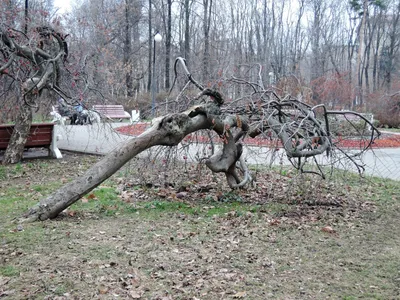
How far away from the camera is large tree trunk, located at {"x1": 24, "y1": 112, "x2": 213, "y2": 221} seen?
486 centimetres

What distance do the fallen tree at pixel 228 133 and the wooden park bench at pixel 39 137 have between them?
504cm

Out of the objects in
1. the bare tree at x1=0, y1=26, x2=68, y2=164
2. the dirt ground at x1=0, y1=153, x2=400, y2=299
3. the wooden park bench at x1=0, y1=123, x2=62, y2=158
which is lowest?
the dirt ground at x1=0, y1=153, x2=400, y2=299

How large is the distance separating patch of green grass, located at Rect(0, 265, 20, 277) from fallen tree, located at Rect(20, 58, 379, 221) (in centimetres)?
125

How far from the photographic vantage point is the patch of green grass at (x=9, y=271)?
11.4 feet

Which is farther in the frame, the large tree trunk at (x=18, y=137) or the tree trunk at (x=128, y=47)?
the tree trunk at (x=128, y=47)

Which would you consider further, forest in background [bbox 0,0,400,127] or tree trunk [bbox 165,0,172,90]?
tree trunk [bbox 165,0,172,90]

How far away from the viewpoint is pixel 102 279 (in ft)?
11.3

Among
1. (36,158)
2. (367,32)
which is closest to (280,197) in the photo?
(36,158)

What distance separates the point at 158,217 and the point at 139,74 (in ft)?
96.4

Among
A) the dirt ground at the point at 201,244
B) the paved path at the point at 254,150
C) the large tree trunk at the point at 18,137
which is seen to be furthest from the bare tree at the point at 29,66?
the dirt ground at the point at 201,244

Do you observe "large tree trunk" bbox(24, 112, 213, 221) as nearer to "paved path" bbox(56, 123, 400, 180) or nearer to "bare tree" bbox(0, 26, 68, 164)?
"paved path" bbox(56, 123, 400, 180)

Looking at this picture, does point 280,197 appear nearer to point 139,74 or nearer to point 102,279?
point 102,279

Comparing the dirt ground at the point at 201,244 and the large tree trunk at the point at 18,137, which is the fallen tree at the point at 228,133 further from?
the large tree trunk at the point at 18,137

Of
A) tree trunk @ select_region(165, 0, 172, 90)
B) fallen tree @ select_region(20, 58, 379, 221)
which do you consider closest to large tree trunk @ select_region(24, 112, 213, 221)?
fallen tree @ select_region(20, 58, 379, 221)
